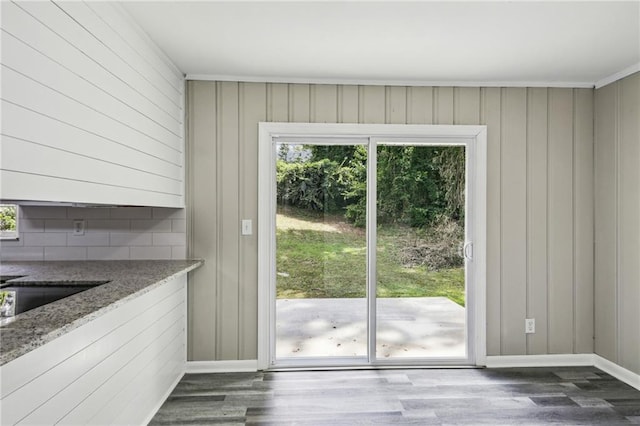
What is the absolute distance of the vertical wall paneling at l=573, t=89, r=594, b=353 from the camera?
3350mm

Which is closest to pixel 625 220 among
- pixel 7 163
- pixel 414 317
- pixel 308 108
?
pixel 414 317

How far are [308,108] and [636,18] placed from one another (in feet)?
7.06

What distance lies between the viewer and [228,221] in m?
3.20

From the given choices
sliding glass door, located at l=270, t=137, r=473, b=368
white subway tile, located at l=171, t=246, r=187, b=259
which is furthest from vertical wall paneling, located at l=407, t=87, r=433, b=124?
white subway tile, located at l=171, t=246, r=187, b=259

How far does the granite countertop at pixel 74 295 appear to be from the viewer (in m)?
1.09

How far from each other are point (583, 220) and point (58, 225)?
4175 mm

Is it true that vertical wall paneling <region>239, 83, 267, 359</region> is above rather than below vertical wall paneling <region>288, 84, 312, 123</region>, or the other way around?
below

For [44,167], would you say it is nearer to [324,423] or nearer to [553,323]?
[324,423]

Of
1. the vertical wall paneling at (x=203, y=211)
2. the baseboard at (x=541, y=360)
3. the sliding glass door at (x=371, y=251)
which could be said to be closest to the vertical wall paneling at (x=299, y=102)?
the sliding glass door at (x=371, y=251)

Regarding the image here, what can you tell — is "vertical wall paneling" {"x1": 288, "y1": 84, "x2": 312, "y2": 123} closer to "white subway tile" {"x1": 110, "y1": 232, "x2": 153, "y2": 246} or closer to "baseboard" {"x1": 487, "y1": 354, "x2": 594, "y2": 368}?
"white subway tile" {"x1": 110, "y1": 232, "x2": 153, "y2": 246}

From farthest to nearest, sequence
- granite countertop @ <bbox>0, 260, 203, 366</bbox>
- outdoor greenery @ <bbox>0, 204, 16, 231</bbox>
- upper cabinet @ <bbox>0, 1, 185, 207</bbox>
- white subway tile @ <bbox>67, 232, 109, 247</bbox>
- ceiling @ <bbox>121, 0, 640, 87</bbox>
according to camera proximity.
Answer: white subway tile @ <bbox>67, 232, 109, 247</bbox> < outdoor greenery @ <bbox>0, 204, 16, 231</bbox> < ceiling @ <bbox>121, 0, 640, 87</bbox> < upper cabinet @ <bbox>0, 1, 185, 207</bbox> < granite countertop @ <bbox>0, 260, 203, 366</bbox>

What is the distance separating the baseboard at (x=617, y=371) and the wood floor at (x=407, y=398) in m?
0.05

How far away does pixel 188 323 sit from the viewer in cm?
318

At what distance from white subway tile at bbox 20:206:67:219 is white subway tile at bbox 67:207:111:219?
0.04m
